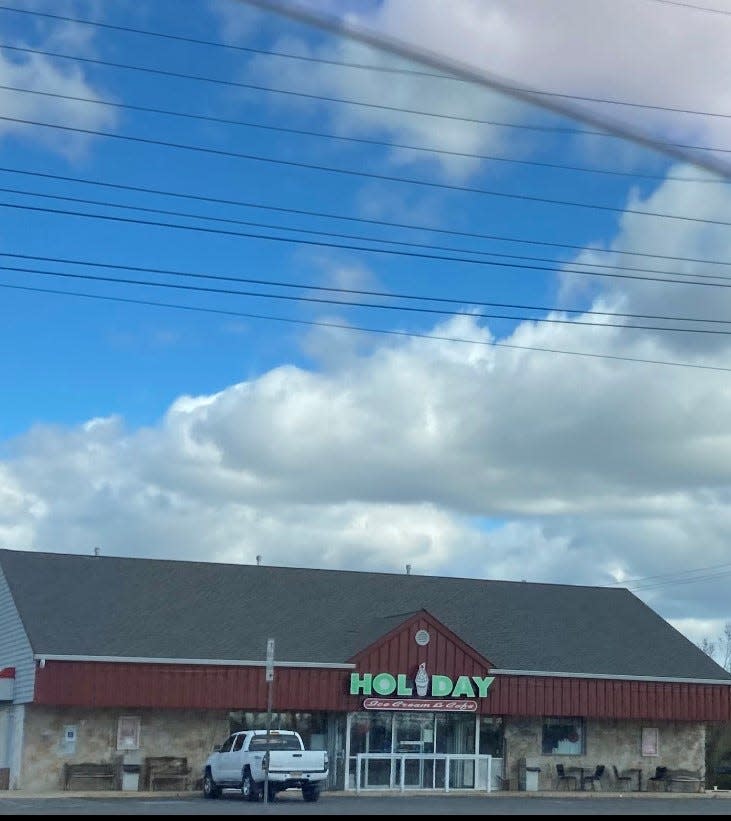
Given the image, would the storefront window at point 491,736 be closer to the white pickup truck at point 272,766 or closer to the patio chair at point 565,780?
the patio chair at point 565,780

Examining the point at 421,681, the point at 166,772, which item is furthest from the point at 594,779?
the point at 166,772

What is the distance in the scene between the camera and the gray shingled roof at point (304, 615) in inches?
1487

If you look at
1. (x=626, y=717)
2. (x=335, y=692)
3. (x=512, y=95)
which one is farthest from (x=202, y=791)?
(x=512, y=95)

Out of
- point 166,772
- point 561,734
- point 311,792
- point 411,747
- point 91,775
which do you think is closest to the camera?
point 311,792

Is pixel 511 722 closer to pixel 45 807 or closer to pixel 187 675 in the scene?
pixel 187 675

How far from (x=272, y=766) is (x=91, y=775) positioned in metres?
7.40

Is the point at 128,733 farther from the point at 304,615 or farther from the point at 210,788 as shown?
the point at 304,615

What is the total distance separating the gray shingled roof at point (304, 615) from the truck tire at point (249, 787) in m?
6.06

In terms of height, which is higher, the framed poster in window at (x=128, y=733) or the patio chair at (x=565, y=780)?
the framed poster in window at (x=128, y=733)

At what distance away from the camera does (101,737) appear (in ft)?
117

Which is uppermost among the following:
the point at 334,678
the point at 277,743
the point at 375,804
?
the point at 334,678

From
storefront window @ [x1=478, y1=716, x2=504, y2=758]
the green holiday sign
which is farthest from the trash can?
the green holiday sign

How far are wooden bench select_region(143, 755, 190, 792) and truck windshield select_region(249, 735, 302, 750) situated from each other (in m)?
5.14

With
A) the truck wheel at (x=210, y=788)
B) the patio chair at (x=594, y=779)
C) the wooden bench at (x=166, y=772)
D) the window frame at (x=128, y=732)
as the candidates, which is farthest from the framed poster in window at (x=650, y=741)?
the window frame at (x=128, y=732)
